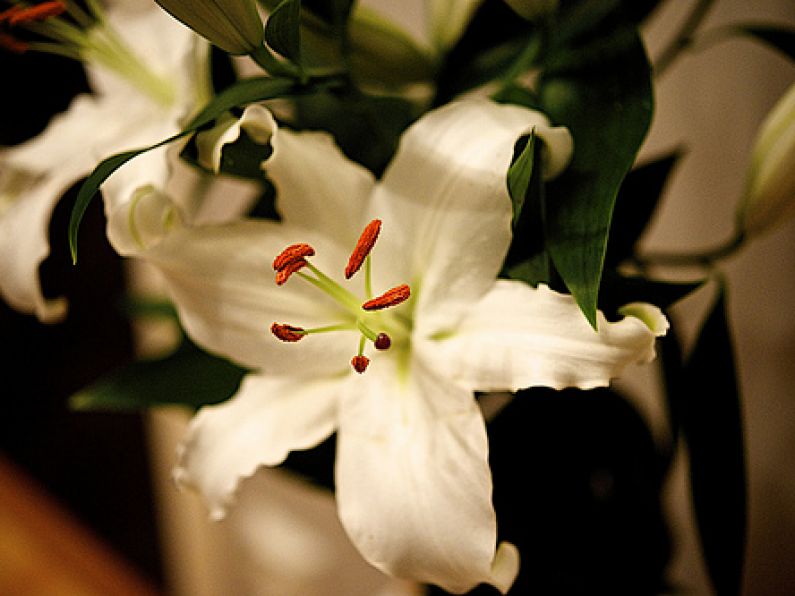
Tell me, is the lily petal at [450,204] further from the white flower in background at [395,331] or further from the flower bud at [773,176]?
the flower bud at [773,176]

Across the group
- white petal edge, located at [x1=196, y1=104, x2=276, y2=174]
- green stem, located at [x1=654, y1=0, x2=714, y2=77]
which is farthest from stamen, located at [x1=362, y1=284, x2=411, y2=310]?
green stem, located at [x1=654, y1=0, x2=714, y2=77]

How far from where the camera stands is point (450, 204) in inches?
17.7

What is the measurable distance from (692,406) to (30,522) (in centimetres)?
140

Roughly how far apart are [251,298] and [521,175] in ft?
0.61

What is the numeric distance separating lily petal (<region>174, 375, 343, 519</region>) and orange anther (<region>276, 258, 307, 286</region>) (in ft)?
0.33

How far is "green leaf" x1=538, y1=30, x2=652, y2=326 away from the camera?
41 cm

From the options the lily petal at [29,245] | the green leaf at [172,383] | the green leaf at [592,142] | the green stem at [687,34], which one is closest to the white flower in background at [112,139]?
the lily petal at [29,245]

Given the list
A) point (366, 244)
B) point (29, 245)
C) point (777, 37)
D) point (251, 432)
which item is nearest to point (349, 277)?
point (366, 244)

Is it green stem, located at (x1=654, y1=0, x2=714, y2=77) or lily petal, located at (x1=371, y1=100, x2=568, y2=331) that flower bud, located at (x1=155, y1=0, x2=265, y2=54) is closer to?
lily petal, located at (x1=371, y1=100, x2=568, y2=331)

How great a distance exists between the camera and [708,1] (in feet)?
1.94

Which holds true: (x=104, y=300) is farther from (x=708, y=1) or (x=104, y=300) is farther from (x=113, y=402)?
(x=708, y=1)

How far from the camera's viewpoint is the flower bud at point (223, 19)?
0.40m

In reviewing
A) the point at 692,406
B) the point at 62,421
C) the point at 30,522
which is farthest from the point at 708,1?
the point at 30,522

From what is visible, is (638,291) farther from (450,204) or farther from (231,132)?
(231,132)
